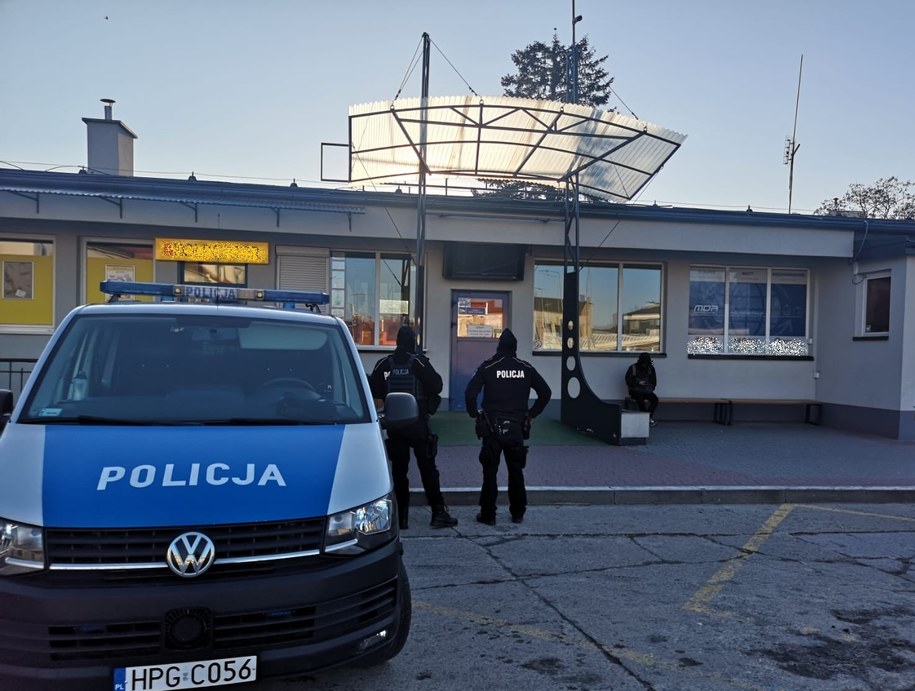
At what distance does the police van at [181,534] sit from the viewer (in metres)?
2.81

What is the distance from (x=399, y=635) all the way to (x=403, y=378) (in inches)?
145

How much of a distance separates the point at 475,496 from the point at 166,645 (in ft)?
18.9

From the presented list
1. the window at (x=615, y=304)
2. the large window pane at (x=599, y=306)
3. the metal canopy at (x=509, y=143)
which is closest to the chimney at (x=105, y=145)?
the metal canopy at (x=509, y=143)

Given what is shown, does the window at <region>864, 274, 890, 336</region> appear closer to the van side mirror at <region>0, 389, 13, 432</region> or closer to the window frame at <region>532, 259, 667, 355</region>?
the window frame at <region>532, 259, 667, 355</region>

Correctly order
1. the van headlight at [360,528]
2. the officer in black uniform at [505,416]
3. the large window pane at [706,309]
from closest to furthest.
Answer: the van headlight at [360,528] → the officer in black uniform at [505,416] → the large window pane at [706,309]

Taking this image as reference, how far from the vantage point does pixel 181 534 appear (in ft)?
9.62

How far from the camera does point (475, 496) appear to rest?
842 cm

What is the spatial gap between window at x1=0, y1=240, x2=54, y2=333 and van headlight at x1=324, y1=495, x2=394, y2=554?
11.6 meters

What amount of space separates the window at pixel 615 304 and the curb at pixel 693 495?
5812 millimetres

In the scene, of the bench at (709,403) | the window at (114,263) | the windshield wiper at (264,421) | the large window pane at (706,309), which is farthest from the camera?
the large window pane at (706,309)

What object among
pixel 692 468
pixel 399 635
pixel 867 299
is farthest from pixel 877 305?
pixel 399 635

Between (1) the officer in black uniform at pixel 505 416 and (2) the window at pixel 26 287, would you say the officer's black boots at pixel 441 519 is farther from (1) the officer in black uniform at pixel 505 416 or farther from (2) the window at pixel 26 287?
(2) the window at pixel 26 287

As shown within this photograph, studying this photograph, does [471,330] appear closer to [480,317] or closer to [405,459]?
[480,317]

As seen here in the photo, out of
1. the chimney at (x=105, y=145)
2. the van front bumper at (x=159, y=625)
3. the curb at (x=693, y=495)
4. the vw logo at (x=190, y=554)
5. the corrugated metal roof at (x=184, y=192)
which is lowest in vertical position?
the curb at (x=693, y=495)
